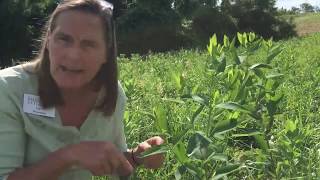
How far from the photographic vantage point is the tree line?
19875 millimetres

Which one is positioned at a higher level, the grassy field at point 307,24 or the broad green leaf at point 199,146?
the broad green leaf at point 199,146

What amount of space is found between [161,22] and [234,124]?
20.5 metres

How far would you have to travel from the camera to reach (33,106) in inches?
65.2

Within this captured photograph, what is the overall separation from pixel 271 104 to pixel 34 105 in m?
1.19

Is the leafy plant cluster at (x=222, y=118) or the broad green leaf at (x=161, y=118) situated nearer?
the leafy plant cluster at (x=222, y=118)

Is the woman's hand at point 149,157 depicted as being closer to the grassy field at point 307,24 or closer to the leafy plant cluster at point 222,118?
the leafy plant cluster at point 222,118

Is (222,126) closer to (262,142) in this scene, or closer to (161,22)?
(262,142)

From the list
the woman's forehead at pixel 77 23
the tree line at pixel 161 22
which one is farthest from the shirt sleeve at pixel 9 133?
the tree line at pixel 161 22

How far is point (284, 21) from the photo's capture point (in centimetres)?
2592

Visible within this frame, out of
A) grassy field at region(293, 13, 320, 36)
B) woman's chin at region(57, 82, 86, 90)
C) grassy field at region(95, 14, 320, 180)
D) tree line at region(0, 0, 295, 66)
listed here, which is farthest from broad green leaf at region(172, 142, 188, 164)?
grassy field at region(293, 13, 320, 36)

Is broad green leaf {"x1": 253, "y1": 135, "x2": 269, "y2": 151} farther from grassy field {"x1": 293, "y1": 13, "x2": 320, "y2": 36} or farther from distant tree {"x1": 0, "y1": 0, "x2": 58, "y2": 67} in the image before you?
grassy field {"x1": 293, "y1": 13, "x2": 320, "y2": 36}

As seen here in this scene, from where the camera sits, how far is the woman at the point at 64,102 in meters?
1.56

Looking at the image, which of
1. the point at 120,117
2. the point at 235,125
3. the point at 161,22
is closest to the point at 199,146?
the point at 235,125

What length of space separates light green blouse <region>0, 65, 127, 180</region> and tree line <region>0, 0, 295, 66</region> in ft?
48.6
